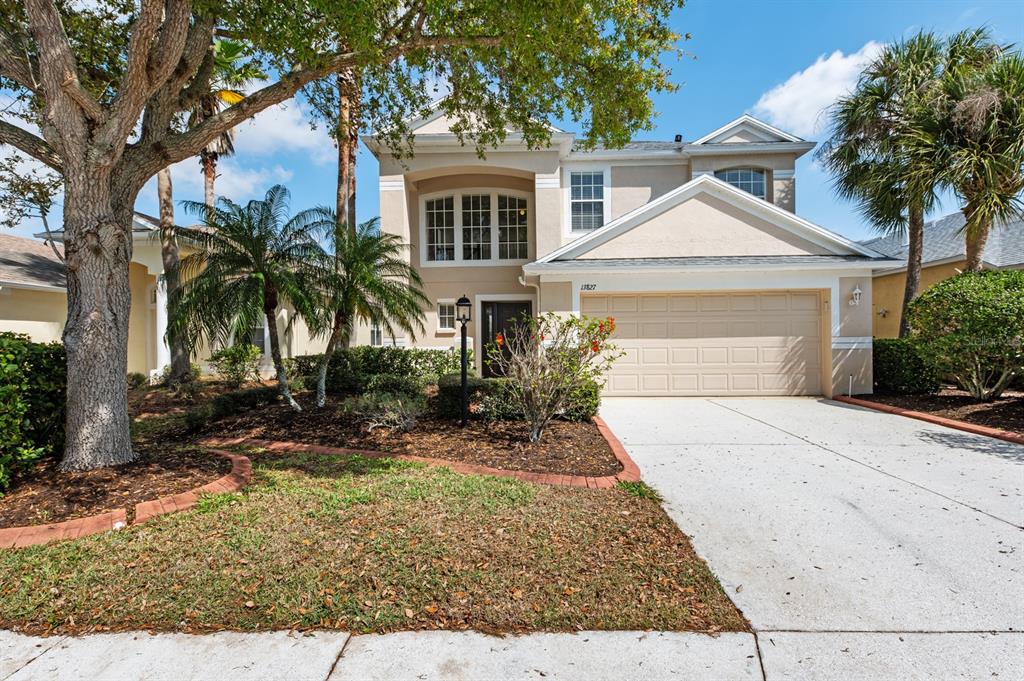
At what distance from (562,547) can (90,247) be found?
525 cm

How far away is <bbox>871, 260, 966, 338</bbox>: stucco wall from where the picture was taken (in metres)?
15.9

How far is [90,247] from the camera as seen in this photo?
15.2 feet

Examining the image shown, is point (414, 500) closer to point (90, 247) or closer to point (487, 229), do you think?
point (90, 247)

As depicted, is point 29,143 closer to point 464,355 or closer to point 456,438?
point 464,355

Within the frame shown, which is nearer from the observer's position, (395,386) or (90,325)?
(90,325)

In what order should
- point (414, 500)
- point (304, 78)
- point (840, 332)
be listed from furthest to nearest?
point (840, 332) < point (304, 78) < point (414, 500)

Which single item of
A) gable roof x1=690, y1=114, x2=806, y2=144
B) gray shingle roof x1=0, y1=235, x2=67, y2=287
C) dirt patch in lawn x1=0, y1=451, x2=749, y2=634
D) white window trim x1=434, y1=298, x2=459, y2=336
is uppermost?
gable roof x1=690, y1=114, x2=806, y2=144

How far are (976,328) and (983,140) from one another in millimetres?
4256

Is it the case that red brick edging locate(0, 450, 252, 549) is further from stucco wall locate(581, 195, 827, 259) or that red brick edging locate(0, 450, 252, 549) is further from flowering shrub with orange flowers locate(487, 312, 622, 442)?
stucco wall locate(581, 195, 827, 259)

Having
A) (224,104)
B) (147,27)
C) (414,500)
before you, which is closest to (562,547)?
(414,500)

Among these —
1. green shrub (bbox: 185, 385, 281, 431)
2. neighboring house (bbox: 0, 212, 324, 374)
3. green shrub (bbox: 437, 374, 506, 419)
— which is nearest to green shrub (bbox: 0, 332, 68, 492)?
green shrub (bbox: 185, 385, 281, 431)

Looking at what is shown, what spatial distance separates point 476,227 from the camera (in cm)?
1385

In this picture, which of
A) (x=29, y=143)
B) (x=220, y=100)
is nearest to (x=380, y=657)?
(x=29, y=143)

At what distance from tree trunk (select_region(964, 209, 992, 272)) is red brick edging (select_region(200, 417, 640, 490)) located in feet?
29.9
